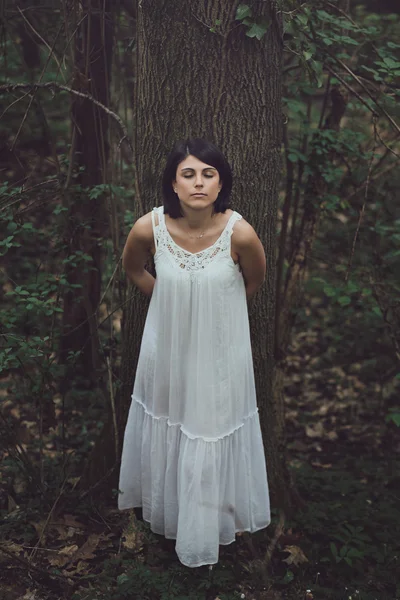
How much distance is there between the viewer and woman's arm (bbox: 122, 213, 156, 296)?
284 centimetres

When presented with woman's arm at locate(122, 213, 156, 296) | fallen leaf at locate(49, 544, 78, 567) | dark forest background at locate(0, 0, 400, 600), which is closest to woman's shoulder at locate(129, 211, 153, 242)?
woman's arm at locate(122, 213, 156, 296)

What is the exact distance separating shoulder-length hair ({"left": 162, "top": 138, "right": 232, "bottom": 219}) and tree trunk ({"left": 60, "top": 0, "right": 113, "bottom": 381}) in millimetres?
880

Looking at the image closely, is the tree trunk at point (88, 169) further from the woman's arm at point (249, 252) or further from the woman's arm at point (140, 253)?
the woman's arm at point (249, 252)

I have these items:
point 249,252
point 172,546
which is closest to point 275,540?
point 172,546

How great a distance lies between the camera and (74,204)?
155 inches

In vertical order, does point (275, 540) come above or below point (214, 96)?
below

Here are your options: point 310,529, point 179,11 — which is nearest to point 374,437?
point 310,529

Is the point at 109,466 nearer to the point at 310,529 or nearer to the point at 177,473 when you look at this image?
the point at 177,473

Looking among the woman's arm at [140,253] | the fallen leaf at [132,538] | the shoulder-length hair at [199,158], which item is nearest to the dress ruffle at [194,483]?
the fallen leaf at [132,538]

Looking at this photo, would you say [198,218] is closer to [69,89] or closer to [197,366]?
[197,366]

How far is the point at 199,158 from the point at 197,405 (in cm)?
108

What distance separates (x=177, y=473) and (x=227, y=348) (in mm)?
649

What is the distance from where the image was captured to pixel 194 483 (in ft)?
9.41

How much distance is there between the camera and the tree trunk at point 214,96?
2.91 meters
